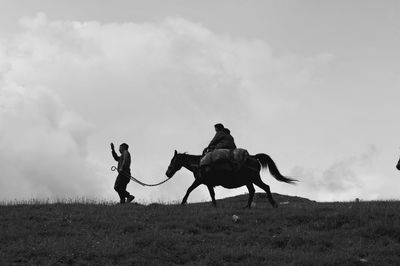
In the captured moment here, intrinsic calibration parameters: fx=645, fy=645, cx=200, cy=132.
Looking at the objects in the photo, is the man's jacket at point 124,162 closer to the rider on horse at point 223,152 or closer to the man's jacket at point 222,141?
the rider on horse at point 223,152

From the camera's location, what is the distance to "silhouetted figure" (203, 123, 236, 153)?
79.0ft

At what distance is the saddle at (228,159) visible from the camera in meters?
23.4

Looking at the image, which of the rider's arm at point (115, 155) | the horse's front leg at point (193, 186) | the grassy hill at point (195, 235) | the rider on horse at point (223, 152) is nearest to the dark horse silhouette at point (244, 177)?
the horse's front leg at point (193, 186)

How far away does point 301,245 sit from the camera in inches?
677

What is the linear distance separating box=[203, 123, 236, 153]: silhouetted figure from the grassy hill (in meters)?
3.16

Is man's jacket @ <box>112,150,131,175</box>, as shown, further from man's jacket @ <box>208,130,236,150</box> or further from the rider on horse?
man's jacket @ <box>208,130,236,150</box>

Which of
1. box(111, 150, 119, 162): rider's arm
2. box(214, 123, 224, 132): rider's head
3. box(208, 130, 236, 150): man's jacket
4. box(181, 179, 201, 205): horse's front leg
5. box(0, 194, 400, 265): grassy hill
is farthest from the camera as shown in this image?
box(111, 150, 119, 162): rider's arm

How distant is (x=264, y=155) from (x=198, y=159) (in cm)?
260

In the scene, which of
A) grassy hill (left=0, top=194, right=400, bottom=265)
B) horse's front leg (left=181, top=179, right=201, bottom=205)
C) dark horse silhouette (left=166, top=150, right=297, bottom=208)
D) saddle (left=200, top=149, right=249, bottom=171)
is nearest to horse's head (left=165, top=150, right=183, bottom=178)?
dark horse silhouette (left=166, top=150, right=297, bottom=208)

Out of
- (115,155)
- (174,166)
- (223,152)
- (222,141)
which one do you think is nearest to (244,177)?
(223,152)

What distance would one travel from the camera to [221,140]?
79.4ft

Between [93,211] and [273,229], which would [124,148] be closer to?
[93,211]

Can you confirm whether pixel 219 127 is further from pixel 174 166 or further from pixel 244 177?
pixel 174 166

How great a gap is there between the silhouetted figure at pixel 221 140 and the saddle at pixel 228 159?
0.43 metres
